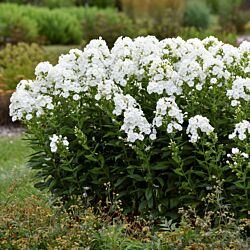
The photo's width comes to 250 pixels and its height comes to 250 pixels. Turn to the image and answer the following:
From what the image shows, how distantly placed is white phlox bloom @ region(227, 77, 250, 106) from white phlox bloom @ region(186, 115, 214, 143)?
0.89 ft

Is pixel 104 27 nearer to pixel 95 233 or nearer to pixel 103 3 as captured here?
pixel 103 3

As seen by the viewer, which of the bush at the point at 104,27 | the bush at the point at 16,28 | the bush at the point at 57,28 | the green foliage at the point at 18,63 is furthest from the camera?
the bush at the point at 57,28

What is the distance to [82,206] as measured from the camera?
16.4 ft

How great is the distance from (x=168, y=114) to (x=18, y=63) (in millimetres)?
7867

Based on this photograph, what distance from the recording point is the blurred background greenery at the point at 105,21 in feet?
60.0

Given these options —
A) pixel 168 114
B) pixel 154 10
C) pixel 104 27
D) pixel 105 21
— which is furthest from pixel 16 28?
pixel 168 114

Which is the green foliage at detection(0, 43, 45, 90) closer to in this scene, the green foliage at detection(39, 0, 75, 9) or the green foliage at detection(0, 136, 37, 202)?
the green foliage at detection(0, 136, 37, 202)

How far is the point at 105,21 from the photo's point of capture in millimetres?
19656

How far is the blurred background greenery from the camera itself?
18.3 meters

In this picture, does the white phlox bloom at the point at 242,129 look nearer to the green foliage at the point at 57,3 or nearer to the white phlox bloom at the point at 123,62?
the white phlox bloom at the point at 123,62

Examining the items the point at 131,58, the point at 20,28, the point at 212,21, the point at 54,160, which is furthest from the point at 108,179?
the point at 212,21

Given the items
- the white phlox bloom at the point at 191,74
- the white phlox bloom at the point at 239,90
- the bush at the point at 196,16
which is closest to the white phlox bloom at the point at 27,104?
the white phlox bloom at the point at 191,74

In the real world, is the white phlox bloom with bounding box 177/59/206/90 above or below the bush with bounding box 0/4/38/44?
above

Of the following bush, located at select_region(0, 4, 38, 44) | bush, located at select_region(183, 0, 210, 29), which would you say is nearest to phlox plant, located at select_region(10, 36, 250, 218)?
bush, located at select_region(0, 4, 38, 44)
